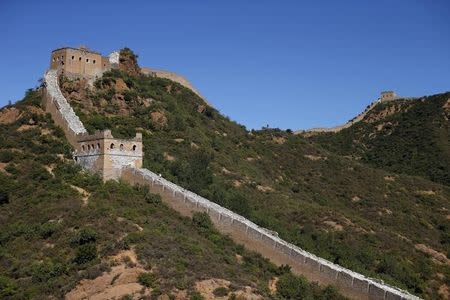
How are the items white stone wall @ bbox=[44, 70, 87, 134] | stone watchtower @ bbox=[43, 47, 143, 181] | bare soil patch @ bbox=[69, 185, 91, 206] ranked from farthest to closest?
white stone wall @ bbox=[44, 70, 87, 134] < stone watchtower @ bbox=[43, 47, 143, 181] < bare soil patch @ bbox=[69, 185, 91, 206]

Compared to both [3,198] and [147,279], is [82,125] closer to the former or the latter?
[3,198]

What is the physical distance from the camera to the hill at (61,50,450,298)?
142 ft

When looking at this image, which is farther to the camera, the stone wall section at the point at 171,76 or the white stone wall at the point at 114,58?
the stone wall section at the point at 171,76

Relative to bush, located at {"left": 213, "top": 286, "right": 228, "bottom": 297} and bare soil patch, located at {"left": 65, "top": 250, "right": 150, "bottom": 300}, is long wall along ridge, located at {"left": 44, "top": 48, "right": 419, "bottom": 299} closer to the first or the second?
bush, located at {"left": 213, "top": 286, "right": 228, "bottom": 297}

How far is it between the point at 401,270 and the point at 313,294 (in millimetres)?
14300

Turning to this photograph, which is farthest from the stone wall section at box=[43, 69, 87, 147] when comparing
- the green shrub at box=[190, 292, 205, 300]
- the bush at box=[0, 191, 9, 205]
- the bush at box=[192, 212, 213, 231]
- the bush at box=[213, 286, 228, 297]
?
the green shrub at box=[190, 292, 205, 300]

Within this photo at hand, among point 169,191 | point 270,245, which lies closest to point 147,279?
point 270,245

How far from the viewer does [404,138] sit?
8981 centimetres

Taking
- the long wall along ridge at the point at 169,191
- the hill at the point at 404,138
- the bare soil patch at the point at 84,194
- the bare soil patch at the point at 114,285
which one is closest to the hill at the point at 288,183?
the long wall along ridge at the point at 169,191

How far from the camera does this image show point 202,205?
116 ft

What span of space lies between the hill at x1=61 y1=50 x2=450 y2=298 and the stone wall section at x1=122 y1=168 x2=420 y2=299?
411 centimetres

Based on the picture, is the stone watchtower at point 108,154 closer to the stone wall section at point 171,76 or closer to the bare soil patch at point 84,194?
the bare soil patch at point 84,194

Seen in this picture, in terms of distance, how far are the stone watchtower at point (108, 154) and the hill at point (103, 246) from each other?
2.36 ft

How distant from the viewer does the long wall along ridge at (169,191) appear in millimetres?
30500
